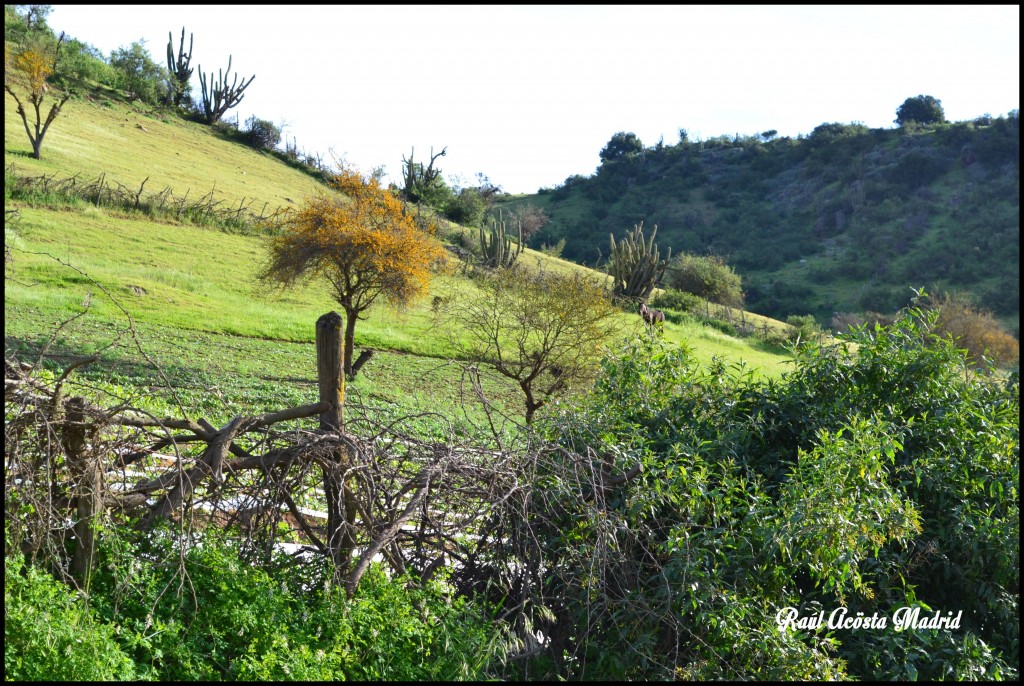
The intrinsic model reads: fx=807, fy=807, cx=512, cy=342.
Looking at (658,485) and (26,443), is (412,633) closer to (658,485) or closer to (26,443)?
(658,485)

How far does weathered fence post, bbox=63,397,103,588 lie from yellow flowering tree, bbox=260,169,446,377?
13.5 meters

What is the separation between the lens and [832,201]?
75500 mm

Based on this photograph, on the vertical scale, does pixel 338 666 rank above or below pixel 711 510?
below

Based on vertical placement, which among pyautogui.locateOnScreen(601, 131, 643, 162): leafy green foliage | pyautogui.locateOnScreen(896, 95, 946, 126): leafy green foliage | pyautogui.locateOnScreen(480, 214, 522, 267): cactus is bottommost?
pyautogui.locateOnScreen(480, 214, 522, 267): cactus

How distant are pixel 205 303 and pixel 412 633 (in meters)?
19.4

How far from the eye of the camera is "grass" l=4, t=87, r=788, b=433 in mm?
14797

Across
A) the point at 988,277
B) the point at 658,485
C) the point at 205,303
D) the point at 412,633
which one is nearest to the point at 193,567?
the point at 412,633

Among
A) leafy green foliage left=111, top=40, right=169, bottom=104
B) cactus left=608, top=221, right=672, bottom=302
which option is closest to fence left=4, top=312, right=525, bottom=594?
cactus left=608, top=221, right=672, bottom=302

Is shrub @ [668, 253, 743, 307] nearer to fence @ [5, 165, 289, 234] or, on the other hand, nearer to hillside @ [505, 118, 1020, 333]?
hillside @ [505, 118, 1020, 333]

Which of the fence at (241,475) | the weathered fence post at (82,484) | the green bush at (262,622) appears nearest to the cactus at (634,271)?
the fence at (241,475)

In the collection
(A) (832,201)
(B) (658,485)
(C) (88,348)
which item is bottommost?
(C) (88,348)

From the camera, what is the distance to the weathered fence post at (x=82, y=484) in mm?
4336

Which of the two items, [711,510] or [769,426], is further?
[769,426]

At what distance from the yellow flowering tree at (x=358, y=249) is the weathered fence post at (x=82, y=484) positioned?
44.2ft
